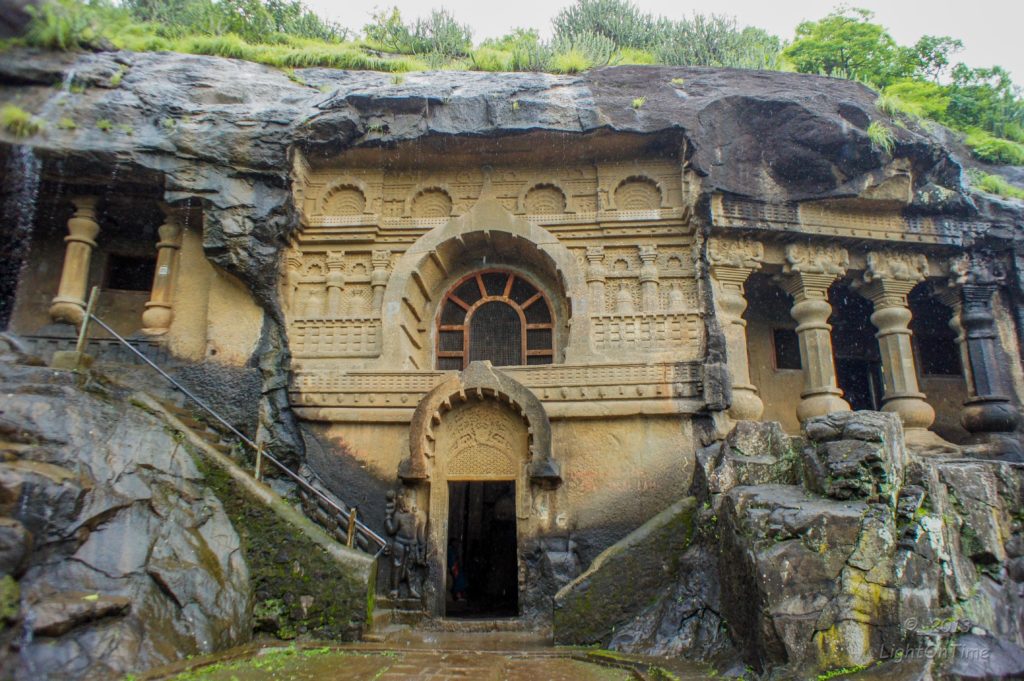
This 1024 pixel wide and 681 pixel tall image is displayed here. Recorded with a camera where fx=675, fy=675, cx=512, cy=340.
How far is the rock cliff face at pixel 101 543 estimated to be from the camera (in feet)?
18.1

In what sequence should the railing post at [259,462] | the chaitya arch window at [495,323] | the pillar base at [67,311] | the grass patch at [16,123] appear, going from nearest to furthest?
the railing post at [259,462], the grass patch at [16,123], the pillar base at [67,311], the chaitya arch window at [495,323]

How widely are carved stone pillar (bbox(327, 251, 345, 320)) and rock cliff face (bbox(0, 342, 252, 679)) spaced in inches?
136

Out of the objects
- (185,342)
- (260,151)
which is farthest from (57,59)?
(185,342)

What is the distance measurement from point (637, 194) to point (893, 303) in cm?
440

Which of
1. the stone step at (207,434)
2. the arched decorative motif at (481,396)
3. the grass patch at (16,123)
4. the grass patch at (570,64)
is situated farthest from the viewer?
the grass patch at (570,64)

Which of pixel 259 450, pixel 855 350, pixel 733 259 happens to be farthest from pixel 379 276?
pixel 855 350

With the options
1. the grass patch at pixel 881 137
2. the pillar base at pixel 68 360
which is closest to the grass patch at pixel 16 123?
the pillar base at pixel 68 360

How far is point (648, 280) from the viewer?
10.5m

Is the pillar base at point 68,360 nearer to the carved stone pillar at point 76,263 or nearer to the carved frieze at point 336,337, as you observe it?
the carved stone pillar at point 76,263

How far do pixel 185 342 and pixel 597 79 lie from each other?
25.0 ft

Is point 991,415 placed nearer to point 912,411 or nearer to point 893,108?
point 912,411

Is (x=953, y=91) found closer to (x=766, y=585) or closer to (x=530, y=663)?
(x=766, y=585)

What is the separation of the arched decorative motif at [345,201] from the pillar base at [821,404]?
7.62 m

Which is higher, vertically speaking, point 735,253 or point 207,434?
point 735,253
